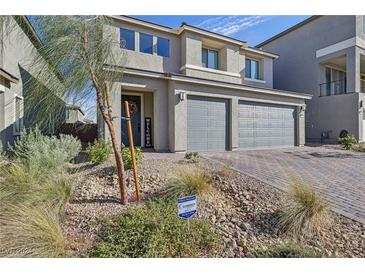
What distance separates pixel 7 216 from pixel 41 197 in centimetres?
65

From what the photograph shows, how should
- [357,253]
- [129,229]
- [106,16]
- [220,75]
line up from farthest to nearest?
[220,75], [106,16], [129,229], [357,253]

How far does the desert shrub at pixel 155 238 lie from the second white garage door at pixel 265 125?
10195 millimetres

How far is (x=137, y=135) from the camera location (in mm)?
12477

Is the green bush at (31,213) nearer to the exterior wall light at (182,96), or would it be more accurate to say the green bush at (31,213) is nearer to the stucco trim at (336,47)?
the exterior wall light at (182,96)

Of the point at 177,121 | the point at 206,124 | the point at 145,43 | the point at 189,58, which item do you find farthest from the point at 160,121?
the point at 145,43

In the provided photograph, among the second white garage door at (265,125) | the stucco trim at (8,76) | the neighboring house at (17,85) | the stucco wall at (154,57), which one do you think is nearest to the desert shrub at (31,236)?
the neighboring house at (17,85)

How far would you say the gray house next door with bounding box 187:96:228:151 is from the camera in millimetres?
11578

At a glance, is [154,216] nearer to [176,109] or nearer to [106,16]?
[106,16]

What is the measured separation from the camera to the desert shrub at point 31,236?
2977 millimetres

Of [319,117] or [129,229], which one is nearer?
[129,229]

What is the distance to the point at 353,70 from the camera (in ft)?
54.8

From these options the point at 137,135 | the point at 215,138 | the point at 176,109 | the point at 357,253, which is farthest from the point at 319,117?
the point at 357,253

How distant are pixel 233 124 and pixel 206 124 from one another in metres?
1.69

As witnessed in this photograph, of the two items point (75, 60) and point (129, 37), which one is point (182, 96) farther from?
point (75, 60)
